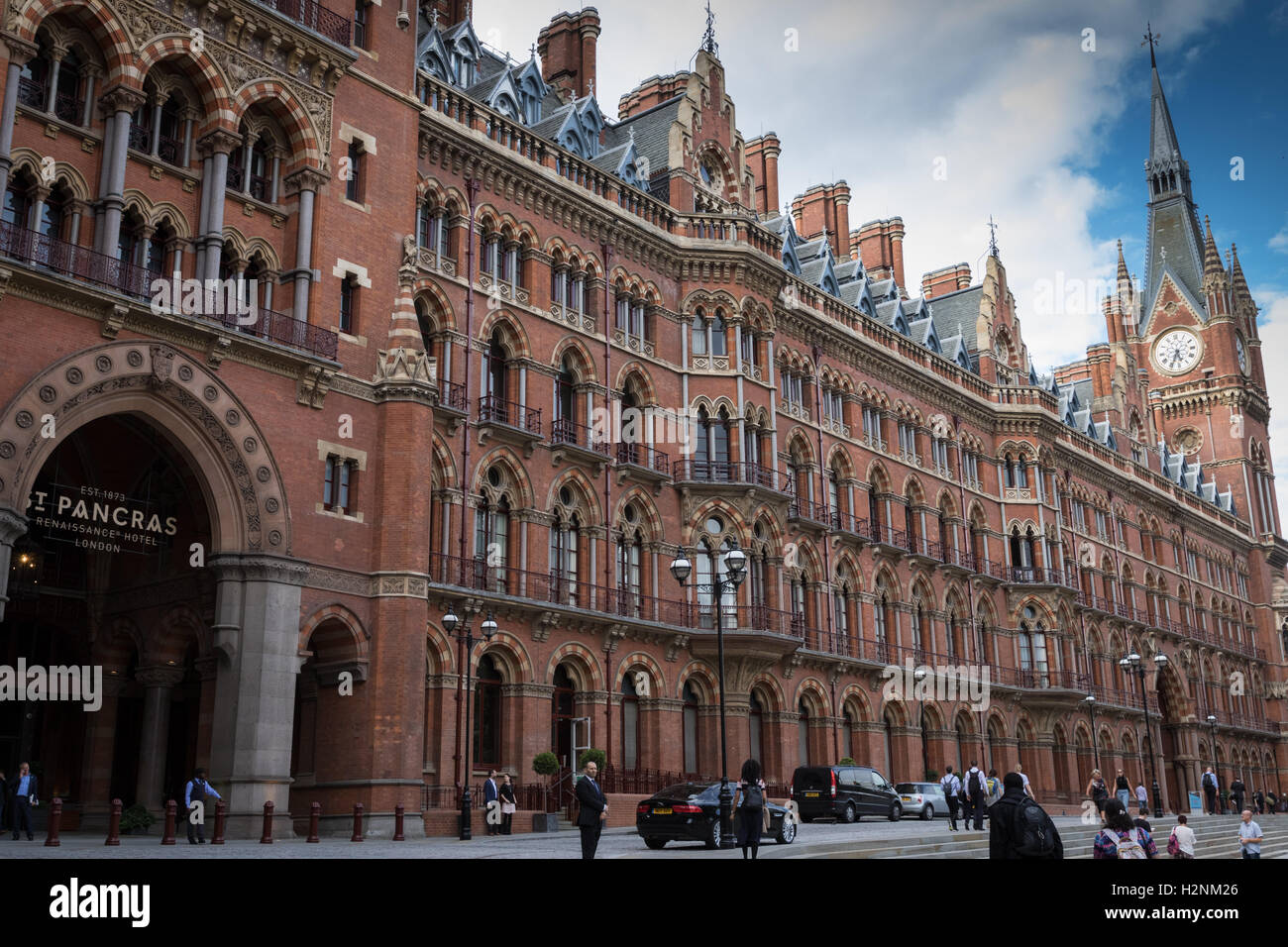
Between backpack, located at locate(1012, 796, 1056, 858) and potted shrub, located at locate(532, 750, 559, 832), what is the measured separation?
21700mm

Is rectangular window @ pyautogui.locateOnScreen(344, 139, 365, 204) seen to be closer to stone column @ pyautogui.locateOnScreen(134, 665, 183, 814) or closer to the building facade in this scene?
the building facade

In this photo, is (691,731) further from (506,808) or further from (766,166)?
(766,166)

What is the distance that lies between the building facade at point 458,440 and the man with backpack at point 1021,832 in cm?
1819

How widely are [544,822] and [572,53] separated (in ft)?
94.7

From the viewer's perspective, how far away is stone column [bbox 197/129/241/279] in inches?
1081

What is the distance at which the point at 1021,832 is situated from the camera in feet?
38.1

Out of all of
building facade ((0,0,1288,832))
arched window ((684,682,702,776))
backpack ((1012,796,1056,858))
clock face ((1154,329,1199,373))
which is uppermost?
clock face ((1154,329,1199,373))

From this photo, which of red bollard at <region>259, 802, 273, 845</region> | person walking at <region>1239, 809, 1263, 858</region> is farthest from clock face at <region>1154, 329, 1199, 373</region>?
red bollard at <region>259, 802, 273, 845</region>

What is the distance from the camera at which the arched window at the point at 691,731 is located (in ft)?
133

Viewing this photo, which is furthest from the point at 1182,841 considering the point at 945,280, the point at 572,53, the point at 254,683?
the point at 945,280

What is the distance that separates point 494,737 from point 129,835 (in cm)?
1009

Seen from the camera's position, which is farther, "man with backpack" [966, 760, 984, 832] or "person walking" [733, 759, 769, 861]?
"man with backpack" [966, 760, 984, 832]

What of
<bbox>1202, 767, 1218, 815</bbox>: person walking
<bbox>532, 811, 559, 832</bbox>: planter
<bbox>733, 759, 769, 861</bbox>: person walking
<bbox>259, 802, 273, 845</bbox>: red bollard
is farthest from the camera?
<bbox>1202, 767, 1218, 815</bbox>: person walking

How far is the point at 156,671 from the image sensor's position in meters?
29.7
